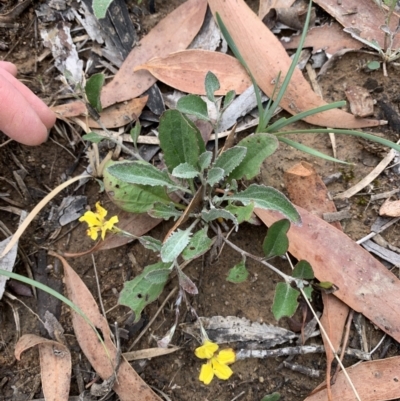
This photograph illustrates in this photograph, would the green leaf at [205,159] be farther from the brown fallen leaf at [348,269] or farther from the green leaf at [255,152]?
the brown fallen leaf at [348,269]

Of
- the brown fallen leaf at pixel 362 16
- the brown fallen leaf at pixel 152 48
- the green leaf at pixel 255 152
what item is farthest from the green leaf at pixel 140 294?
the brown fallen leaf at pixel 362 16

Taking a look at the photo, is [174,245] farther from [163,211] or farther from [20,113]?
[20,113]

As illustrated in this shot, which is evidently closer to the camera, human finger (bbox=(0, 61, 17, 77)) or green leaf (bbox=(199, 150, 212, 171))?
green leaf (bbox=(199, 150, 212, 171))

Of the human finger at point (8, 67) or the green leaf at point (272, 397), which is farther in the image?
the human finger at point (8, 67)

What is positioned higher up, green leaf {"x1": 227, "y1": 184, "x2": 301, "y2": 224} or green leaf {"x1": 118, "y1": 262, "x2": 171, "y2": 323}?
green leaf {"x1": 227, "y1": 184, "x2": 301, "y2": 224}

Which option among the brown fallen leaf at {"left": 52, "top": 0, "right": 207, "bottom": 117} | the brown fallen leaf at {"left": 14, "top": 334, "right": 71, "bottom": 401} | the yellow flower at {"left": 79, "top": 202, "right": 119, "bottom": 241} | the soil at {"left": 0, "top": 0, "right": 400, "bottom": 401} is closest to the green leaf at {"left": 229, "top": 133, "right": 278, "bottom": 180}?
the soil at {"left": 0, "top": 0, "right": 400, "bottom": 401}

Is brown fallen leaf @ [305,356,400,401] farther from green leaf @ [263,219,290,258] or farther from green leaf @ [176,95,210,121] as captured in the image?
green leaf @ [176,95,210,121]
